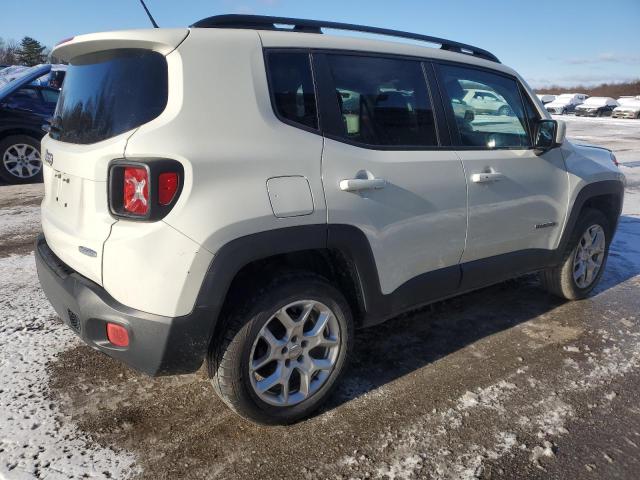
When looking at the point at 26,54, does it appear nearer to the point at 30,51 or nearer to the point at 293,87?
the point at 30,51

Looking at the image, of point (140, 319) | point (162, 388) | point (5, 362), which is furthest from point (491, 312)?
point (5, 362)

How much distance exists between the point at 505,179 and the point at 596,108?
3583cm

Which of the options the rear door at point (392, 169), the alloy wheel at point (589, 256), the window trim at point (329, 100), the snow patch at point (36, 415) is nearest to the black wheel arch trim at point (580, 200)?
the alloy wheel at point (589, 256)

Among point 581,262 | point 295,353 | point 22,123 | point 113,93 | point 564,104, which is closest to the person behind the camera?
point 113,93

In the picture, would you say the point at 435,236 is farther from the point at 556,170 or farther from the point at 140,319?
the point at 140,319

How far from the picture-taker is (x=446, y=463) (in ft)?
7.48

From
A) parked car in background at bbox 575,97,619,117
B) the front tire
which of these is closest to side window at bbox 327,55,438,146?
the front tire

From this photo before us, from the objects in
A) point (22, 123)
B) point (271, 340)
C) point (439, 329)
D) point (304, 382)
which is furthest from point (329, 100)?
point (22, 123)

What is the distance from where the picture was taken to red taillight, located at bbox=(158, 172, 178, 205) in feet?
6.58

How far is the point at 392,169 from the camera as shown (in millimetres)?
2648

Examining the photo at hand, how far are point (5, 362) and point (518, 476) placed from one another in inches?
109

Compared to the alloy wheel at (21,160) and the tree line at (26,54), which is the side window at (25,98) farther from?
the tree line at (26,54)

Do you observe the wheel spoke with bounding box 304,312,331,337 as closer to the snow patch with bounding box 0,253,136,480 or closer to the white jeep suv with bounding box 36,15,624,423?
the white jeep suv with bounding box 36,15,624,423

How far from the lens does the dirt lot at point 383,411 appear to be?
2242 millimetres
